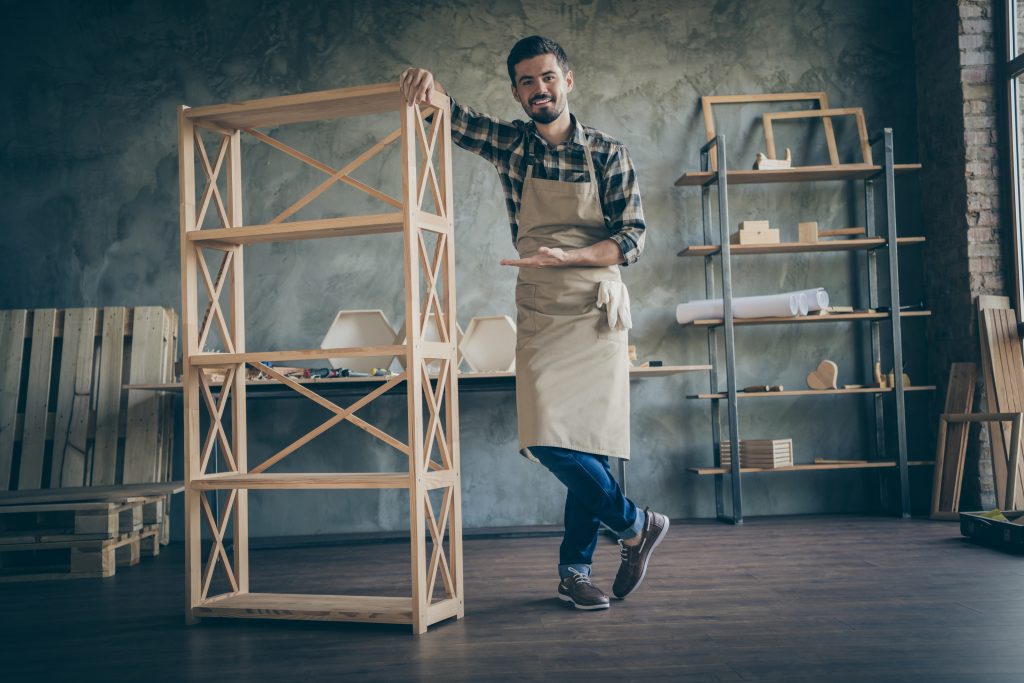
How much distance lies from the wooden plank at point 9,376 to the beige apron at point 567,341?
362 centimetres

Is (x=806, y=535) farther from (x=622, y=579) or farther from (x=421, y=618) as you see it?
(x=421, y=618)

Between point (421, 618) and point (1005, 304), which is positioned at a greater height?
point (1005, 304)

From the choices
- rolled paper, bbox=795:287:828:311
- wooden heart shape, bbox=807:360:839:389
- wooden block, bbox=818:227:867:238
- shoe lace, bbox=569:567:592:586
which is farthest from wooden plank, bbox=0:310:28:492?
wooden block, bbox=818:227:867:238

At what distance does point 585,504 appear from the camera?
3174 millimetres

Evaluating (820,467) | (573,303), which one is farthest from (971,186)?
A: (573,303)

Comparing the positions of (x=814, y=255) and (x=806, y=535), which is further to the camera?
(x=814, y=255)

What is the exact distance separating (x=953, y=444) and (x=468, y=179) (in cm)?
331

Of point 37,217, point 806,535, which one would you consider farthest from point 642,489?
point 37,217

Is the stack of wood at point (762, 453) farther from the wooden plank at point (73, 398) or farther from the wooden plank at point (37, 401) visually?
the wooden plank at point (37, 401)

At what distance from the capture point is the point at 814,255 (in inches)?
223

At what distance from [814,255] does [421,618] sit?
3890 millimetres

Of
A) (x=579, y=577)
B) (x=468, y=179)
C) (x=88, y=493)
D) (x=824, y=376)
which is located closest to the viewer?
(x=579, y=577)

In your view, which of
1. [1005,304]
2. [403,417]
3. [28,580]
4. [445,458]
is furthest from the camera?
[403,417]

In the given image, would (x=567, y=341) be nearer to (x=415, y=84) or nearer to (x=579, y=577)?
(x=579, y=577)
